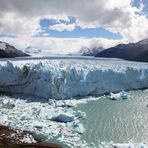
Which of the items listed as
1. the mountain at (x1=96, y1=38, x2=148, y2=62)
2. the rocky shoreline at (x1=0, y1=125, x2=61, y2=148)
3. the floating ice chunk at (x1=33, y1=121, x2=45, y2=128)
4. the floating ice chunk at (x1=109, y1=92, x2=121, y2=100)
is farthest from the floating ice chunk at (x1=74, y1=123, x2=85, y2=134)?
the mountain at (x1=96, y1=38, x2=148, y2=62)

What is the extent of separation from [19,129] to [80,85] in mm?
10274

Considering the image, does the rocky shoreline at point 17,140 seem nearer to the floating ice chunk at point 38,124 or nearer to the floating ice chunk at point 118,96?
the floating ice chunk at point 38,124

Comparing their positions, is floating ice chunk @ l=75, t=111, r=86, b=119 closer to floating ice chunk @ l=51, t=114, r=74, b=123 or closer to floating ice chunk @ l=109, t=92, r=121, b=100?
floating ice chunk @ l=51, t=114, r=74, b=123

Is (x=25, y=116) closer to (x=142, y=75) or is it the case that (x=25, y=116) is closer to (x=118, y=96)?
(x=118, y=96)

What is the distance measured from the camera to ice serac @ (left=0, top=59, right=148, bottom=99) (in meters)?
26.6

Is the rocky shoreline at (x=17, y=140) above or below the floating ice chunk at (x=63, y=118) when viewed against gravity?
below

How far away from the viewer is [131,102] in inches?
1033

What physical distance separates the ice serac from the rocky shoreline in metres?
8.41

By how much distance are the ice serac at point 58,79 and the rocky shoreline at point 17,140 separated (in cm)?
841

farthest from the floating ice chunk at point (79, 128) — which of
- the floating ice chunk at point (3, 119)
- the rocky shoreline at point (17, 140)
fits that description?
the floating ice chunk at point (3, 119)

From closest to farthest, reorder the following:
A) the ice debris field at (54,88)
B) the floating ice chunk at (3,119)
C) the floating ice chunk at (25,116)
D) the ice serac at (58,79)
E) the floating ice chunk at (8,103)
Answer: the floating ice chunk at (3,119)
the ice debris field at (54,88)
the floating ice chunk at (25,116)
the floating ice chunk at (8,103)
the ice serac at (58,79)

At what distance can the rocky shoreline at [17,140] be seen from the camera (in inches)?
624

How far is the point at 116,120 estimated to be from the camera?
69.4 ft

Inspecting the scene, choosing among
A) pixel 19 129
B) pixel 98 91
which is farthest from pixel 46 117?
pixel 98 91
